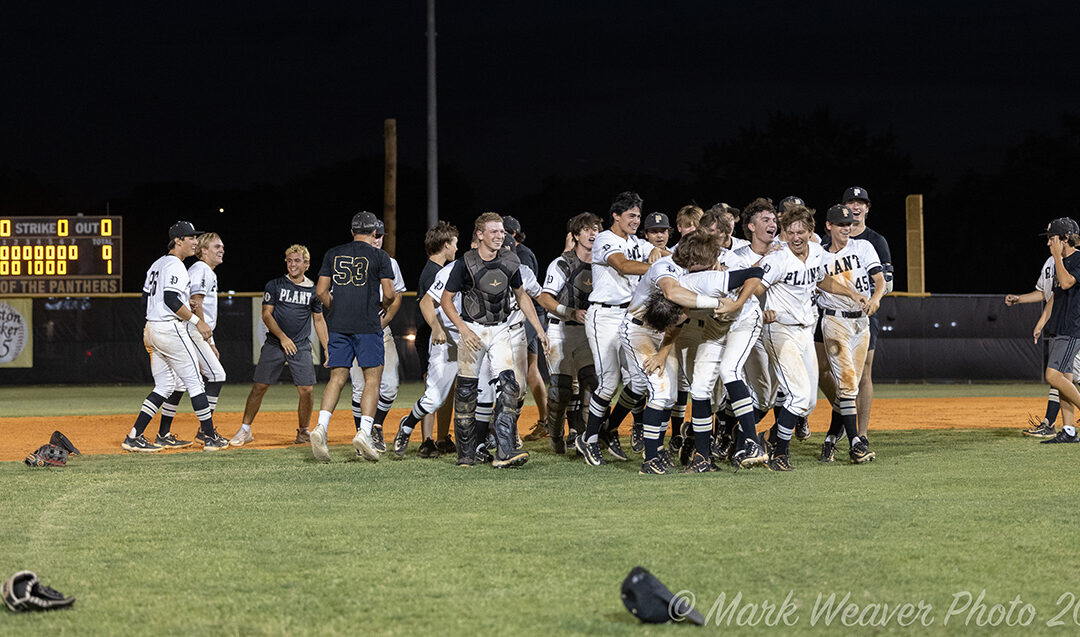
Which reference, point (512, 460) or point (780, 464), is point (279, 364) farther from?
point (780, 464)

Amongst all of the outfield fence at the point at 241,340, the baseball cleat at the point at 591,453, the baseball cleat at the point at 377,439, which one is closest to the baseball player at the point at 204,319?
the baseball cleat at the point at 377,439

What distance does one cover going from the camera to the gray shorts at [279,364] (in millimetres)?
11141

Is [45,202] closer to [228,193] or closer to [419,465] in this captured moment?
[228,193]

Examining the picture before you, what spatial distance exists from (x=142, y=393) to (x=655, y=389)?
13814mm

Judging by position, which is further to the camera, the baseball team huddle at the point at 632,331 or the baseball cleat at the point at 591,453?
the baseball cleat at the point at 591,453

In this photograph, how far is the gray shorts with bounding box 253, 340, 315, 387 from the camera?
439 inches

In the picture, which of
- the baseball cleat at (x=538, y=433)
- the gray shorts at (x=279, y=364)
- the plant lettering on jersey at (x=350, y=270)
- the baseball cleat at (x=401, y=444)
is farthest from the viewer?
the gray shorts at (x=279, y=364)

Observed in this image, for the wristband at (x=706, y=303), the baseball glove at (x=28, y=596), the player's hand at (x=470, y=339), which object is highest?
the wristband at (x=706, y=303)

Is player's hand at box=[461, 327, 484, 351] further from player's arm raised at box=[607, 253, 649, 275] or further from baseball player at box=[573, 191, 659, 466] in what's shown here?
player's arm raised at box=[607, 253, 649, 275]

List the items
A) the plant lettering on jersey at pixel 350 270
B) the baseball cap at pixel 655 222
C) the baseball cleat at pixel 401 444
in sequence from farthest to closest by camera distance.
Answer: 1. the baseball cleat at pixel 401 444
2. the plant lettering on jersey at pixel 350 270
3. the baseball cap at pixel 655 222

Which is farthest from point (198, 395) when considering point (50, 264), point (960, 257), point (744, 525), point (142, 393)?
point (960, 257)

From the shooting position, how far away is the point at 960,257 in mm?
42562

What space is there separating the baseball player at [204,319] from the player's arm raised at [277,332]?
52 centimetres

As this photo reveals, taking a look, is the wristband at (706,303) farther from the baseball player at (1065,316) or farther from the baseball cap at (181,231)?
the baseball cap at (181,231)
